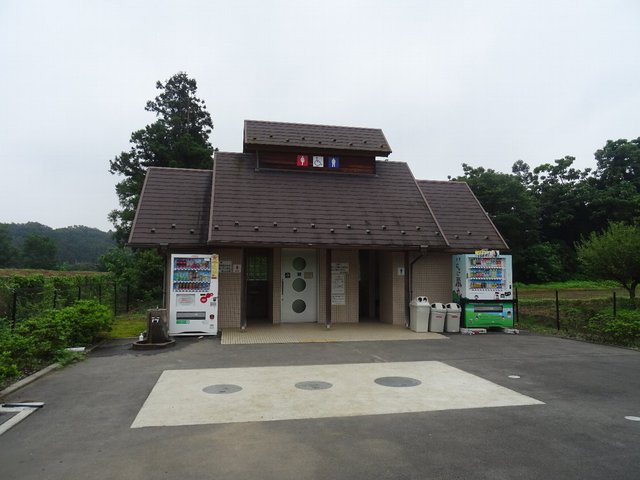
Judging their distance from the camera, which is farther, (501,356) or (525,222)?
(525,222)

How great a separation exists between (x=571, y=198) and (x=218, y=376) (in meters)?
42.8

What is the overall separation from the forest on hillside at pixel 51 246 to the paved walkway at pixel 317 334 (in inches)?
2060

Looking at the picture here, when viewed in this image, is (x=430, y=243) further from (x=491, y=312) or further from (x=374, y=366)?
(x=374, y=366)

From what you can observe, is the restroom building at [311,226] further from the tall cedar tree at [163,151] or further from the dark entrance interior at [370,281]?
the tall cedar tree at [163,151]

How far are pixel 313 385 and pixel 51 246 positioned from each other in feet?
233

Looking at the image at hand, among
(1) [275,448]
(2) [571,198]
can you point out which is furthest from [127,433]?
(2) [571,198]

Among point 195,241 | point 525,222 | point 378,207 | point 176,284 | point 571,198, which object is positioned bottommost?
point 176,284

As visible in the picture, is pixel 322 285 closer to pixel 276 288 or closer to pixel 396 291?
pixel 276 288

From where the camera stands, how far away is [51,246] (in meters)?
65.0

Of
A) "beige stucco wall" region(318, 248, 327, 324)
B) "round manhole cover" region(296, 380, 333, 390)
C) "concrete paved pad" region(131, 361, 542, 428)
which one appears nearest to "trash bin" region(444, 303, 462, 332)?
"beige stucco wall" region(318, 248, 327, 324)

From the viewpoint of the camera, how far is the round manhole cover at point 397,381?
6.66m

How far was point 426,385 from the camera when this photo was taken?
21.7 ft

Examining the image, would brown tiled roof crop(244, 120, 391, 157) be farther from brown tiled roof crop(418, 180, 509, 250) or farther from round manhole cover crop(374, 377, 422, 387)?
round manhole cover crop(374, 377, 422, 387)

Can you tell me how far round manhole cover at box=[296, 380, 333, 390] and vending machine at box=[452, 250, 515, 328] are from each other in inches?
282
